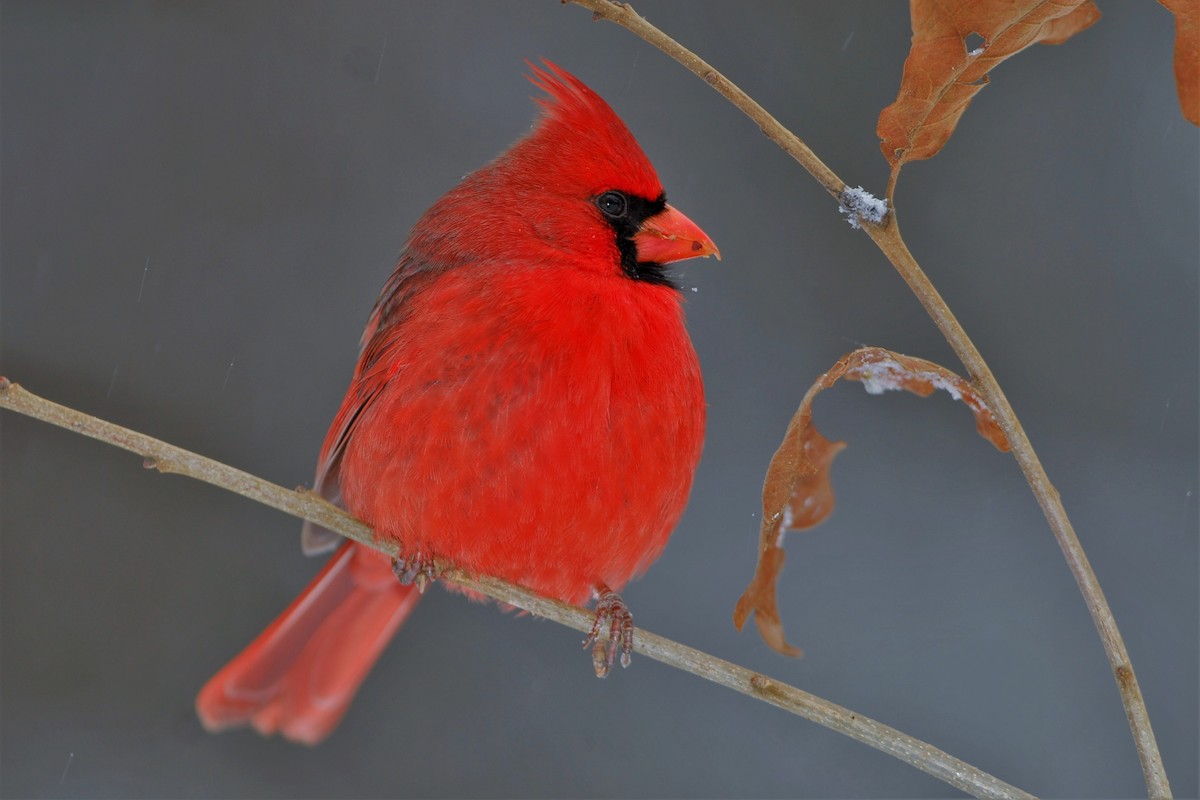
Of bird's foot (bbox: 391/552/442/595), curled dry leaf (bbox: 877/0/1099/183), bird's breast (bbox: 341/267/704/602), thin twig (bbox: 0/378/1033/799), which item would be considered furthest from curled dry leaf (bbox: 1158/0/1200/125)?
bird's foot (bbox: 391/552/442/595)

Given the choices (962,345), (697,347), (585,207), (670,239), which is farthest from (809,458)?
(697,347)

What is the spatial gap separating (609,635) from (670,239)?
672mm

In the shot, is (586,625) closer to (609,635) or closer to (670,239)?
(609,635)

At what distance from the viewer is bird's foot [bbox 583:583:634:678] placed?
1.97 m

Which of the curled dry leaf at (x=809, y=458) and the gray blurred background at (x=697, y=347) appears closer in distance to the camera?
the curled dry leaf at (x=809, y=458)

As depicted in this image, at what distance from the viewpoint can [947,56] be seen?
3.99 ft

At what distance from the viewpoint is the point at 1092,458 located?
2.79 m

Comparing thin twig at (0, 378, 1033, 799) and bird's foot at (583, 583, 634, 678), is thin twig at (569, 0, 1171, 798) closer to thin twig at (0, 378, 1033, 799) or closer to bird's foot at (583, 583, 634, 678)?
thin twig at (0, 378, 1033, 799)

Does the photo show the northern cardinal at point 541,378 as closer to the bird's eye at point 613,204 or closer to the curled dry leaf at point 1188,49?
the bird's eye at point 613,204

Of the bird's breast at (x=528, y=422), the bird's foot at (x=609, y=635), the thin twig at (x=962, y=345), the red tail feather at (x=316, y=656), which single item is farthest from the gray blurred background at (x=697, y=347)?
the thin twig at (x=962, y=345)

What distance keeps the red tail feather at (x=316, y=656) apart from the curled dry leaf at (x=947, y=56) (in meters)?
1.50

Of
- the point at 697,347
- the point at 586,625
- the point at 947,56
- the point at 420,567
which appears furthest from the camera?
the point at 697,347

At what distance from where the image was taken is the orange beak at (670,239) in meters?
1.92

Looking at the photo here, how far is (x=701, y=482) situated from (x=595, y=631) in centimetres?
104
